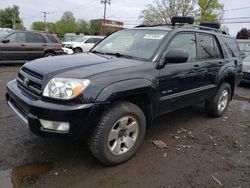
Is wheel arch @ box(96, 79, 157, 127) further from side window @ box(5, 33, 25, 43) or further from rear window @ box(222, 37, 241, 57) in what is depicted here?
side window @ box(5, 33, 25, 43)

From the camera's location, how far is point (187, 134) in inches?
189

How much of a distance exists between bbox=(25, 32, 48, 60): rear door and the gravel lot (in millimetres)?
7915

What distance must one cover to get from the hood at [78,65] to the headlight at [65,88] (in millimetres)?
87

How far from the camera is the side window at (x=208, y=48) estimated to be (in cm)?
499

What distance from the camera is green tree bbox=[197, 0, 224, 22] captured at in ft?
109

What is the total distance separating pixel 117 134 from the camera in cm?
353

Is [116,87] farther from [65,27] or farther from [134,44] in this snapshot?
[65,27]

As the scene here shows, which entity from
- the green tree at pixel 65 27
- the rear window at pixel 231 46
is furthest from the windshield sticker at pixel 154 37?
the green tree at pixel 65 27

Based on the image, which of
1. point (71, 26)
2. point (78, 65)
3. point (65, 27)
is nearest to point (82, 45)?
point (78, 65)

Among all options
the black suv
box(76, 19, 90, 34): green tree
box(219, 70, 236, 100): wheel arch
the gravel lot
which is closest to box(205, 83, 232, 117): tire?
box(219, 70, 236, 100): wheel arch

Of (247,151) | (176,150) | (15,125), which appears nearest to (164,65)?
(176,150)

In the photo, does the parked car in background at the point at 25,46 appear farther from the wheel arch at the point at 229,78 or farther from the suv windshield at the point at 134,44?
the wheel arch at the point at 229,78

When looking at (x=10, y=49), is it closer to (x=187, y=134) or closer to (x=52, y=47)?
(x=52, y=47)

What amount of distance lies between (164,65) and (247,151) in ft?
6.02
